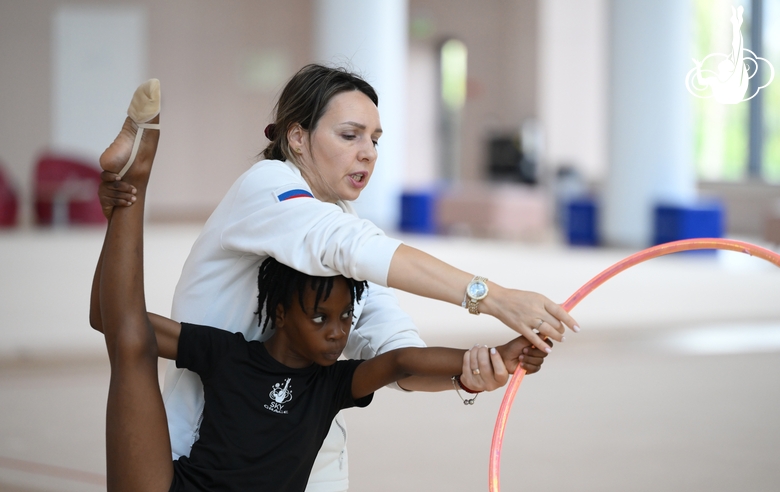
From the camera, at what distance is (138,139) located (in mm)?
2305

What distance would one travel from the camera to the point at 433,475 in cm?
374

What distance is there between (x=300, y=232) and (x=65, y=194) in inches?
571

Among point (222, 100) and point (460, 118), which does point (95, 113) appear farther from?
point (460, 118)

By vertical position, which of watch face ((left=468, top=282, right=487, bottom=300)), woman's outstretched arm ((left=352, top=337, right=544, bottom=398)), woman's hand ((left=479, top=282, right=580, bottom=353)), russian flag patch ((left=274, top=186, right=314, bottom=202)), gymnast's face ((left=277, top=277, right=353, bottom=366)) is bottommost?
woman's outstretched arm ((left=352, top=337, right=544, bottom=398))

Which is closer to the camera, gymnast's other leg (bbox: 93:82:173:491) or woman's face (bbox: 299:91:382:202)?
gymnast's other leg (bbox: 93:82:173:491)

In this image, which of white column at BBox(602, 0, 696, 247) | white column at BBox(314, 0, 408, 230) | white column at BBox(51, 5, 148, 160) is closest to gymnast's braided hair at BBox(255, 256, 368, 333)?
white column at BBox(602, 0, 696, 247)

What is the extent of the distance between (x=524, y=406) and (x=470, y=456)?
3.24 feet

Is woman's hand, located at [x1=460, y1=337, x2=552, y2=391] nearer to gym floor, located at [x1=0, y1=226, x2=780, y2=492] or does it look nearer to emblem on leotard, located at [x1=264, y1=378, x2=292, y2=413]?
emblem on leotard, located at [x1=264, y1=378, x2=292, y2=413]

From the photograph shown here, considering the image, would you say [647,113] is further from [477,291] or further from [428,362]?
[477,291]

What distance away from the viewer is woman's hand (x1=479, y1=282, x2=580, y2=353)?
207 cm

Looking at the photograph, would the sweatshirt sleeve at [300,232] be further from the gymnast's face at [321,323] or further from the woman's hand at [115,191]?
the woman's hand at [115,191]

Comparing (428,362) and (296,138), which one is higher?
(296,138)

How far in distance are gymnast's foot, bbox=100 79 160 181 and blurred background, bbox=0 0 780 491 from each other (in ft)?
2.22

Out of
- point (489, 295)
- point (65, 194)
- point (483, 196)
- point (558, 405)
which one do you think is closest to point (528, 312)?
point (489, 295)
